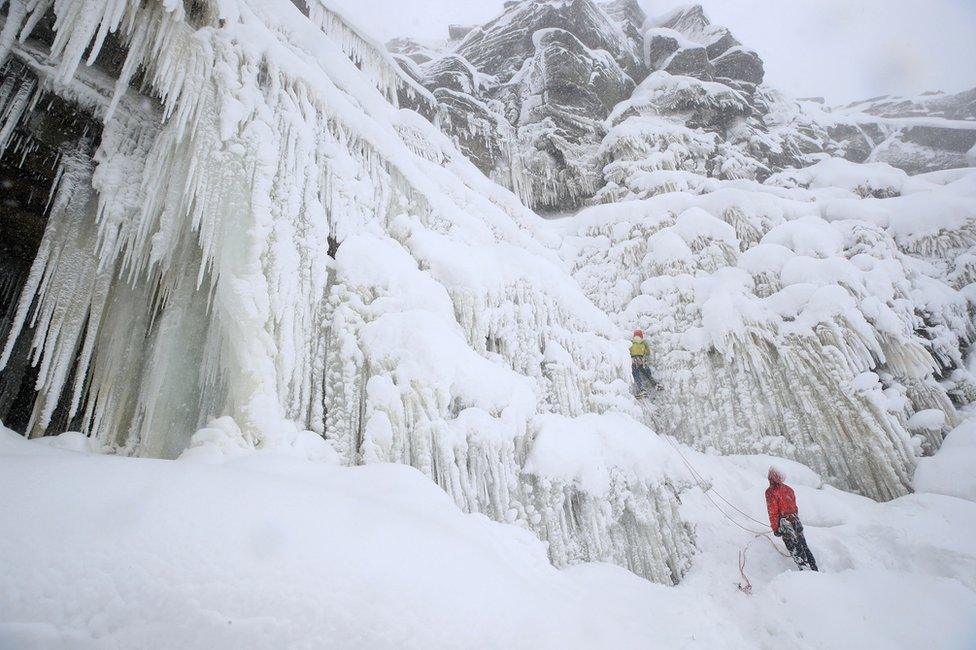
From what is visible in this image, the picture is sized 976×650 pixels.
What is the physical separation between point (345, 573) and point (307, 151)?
4497 mm

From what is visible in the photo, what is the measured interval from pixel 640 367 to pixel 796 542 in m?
3.64

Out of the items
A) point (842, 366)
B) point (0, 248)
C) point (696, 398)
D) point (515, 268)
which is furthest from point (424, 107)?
point (842, 366)

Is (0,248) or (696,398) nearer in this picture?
(0,248)

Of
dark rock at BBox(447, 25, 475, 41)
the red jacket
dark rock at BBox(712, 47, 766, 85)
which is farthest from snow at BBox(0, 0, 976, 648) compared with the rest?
dark rock at BBox(447, 25, 475, 41)

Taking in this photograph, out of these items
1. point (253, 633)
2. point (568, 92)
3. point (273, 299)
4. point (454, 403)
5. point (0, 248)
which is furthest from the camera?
point (568, 92)

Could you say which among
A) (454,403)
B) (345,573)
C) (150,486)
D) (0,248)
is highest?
(0,248)

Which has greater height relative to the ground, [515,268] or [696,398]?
[515,268]

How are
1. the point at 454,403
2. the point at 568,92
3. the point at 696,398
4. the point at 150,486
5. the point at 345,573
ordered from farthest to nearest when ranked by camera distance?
the point at 568,92
the point at 696,398
the point at 454,403
the point at 150,486
the point at 345,573

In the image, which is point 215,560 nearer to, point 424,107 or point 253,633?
point 253,633

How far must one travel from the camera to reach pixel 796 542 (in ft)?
16.9

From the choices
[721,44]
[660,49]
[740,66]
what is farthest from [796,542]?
[721,44]

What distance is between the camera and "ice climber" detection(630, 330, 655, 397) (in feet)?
26.6

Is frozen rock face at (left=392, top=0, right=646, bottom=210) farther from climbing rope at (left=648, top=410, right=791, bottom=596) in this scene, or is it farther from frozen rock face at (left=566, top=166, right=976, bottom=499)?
climbing rope at (left=648, top=410, right=791, bottom=596)

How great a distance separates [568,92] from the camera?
18281mm
